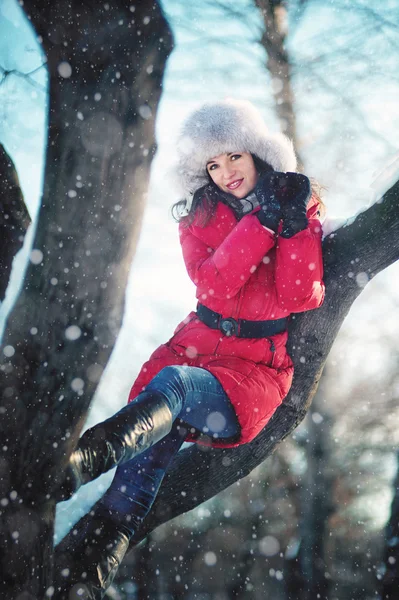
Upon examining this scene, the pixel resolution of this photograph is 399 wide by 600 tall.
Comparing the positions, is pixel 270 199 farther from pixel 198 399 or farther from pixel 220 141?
pixel 198 399

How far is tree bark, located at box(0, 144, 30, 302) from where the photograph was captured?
1794 millimetres

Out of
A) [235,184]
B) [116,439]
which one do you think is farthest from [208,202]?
→ [116,439]

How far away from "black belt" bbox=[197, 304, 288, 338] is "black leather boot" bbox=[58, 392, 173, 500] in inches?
22.8

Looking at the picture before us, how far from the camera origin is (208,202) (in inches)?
87.4

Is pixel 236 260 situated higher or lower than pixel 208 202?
lower

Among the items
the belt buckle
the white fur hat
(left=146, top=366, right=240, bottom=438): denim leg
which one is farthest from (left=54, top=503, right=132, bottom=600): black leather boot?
the white fur hat

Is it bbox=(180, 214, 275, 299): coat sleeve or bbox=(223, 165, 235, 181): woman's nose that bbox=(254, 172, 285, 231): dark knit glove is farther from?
bbox=(223, 165, 235, 181): woman's nose

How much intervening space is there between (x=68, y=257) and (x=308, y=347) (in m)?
1.57

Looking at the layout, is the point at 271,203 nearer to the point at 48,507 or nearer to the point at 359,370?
the point at 48,507

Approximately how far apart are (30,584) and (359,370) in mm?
6440

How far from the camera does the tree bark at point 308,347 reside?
2156 millimetres

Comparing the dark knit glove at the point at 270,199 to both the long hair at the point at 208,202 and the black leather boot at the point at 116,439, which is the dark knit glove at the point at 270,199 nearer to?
the long hair at the point at 208,202

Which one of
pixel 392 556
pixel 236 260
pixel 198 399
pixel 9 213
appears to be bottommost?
pixel 392 556

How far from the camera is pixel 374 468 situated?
735 cm
